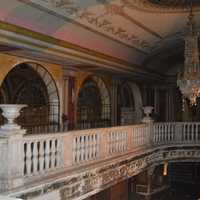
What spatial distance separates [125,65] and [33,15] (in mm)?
5324

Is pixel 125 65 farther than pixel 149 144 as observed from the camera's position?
Yes

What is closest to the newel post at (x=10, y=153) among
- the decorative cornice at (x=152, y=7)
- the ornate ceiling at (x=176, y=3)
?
the decorative cornice at (x=152, y=7)

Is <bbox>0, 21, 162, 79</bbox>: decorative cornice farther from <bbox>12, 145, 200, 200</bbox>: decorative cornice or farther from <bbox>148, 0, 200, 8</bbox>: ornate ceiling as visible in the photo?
<bbox>12, 145, 200, 200</bbox>: decorative cornice

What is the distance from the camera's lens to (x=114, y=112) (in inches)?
513

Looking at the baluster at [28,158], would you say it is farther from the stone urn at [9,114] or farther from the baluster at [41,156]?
the stone urn at [9,114]

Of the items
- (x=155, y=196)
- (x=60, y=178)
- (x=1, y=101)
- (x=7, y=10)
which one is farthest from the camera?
(x=155, y=196)

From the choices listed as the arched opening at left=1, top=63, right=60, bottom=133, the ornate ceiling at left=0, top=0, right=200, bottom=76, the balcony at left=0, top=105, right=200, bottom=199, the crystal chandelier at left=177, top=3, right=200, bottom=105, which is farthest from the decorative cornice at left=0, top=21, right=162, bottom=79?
the crystal chandelier at left=177, top=3, right=200, bottom=105

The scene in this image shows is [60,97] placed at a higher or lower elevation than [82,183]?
higher

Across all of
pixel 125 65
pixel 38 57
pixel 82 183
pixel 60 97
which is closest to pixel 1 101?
pixel 60 97

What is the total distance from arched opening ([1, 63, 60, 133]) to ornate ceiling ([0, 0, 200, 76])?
5.16 ft

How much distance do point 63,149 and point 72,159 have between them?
0.41m

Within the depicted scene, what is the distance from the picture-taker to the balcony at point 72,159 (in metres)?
4.89

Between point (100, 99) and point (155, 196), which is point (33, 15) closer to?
point (100, 99)

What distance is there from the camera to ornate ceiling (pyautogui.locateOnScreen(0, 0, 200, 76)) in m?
6.71
